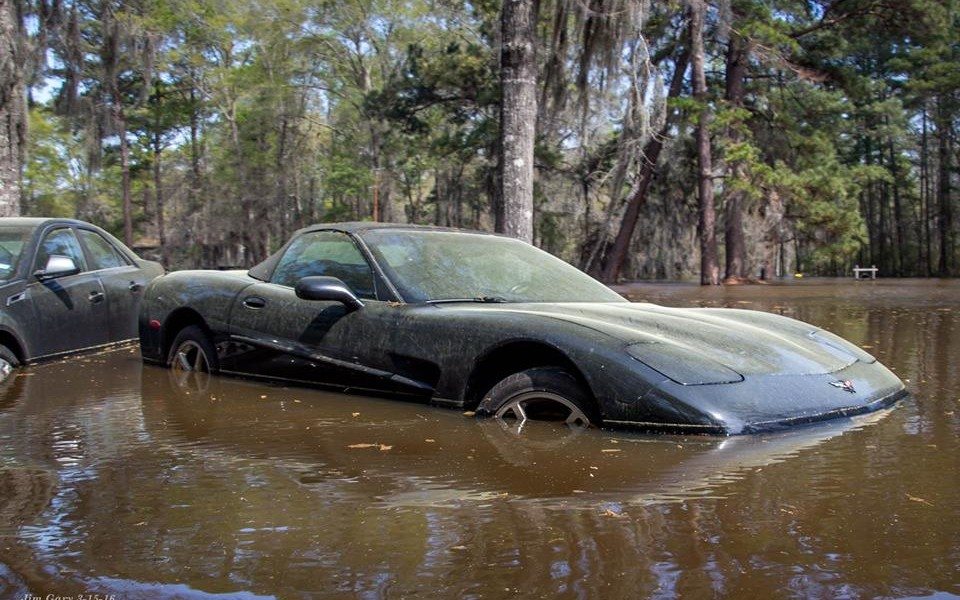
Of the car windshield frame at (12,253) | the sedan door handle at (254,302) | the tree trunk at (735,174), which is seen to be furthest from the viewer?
the tree trunk at (735,174)

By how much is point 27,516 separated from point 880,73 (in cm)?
4937

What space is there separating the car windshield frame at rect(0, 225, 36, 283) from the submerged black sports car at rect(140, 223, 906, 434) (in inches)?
47.7

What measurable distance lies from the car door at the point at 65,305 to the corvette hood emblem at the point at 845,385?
5567 millimetres

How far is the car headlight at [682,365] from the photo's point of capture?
363 centimetres

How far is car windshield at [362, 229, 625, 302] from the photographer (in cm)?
484

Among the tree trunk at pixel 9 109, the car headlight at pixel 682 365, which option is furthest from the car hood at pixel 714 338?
the tree trunk at pixel 9 109

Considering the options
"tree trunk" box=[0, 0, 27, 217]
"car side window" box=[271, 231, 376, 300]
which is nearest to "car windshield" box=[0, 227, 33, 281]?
"car side window" box=[271, 231, 376, 300]

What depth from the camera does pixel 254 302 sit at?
5.49 m

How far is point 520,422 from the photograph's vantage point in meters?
3.94

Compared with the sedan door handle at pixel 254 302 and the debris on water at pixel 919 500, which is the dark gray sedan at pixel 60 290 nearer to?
the sedan door handle at pixel 254 302

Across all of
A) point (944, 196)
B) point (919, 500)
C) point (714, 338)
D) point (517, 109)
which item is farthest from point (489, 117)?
point (944, 196)

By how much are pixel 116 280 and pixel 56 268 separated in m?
0.98

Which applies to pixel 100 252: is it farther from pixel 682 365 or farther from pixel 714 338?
pixel 682 365

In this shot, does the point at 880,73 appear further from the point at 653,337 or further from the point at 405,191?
the point at 653,337
